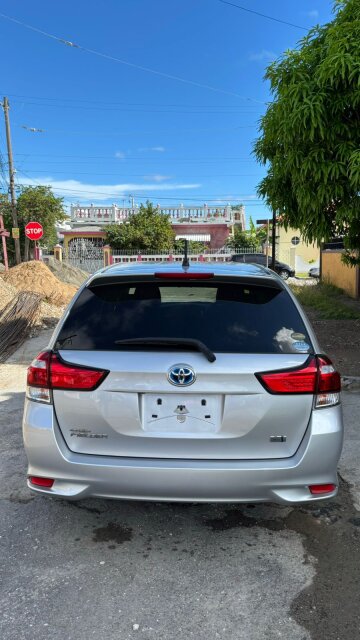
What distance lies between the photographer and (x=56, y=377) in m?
2.60

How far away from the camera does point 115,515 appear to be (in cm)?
328

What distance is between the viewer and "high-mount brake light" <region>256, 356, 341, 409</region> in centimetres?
249

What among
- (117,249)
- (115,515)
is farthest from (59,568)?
(117,249)

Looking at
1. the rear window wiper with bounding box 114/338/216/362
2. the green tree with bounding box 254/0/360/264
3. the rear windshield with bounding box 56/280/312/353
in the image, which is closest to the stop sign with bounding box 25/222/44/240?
the green tree with bounding box 254/0/360/264

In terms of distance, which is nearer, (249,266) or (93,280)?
(93,280)

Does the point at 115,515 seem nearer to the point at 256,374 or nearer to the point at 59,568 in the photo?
the point at 59,568

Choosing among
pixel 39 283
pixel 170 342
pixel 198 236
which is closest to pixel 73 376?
pixel 170 342

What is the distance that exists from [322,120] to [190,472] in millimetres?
4340

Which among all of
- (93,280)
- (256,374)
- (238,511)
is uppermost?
(93,280)

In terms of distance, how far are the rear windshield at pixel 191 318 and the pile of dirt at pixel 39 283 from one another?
11.0 m

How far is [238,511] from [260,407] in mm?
1236

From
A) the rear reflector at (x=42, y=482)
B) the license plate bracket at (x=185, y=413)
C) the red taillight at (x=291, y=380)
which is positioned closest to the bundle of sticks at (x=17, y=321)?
the rear reflector at (x=42, y=482)

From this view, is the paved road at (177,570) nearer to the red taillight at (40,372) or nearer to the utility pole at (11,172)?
the red taillight at (40,372)

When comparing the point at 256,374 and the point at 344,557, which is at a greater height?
the point at 256,374
